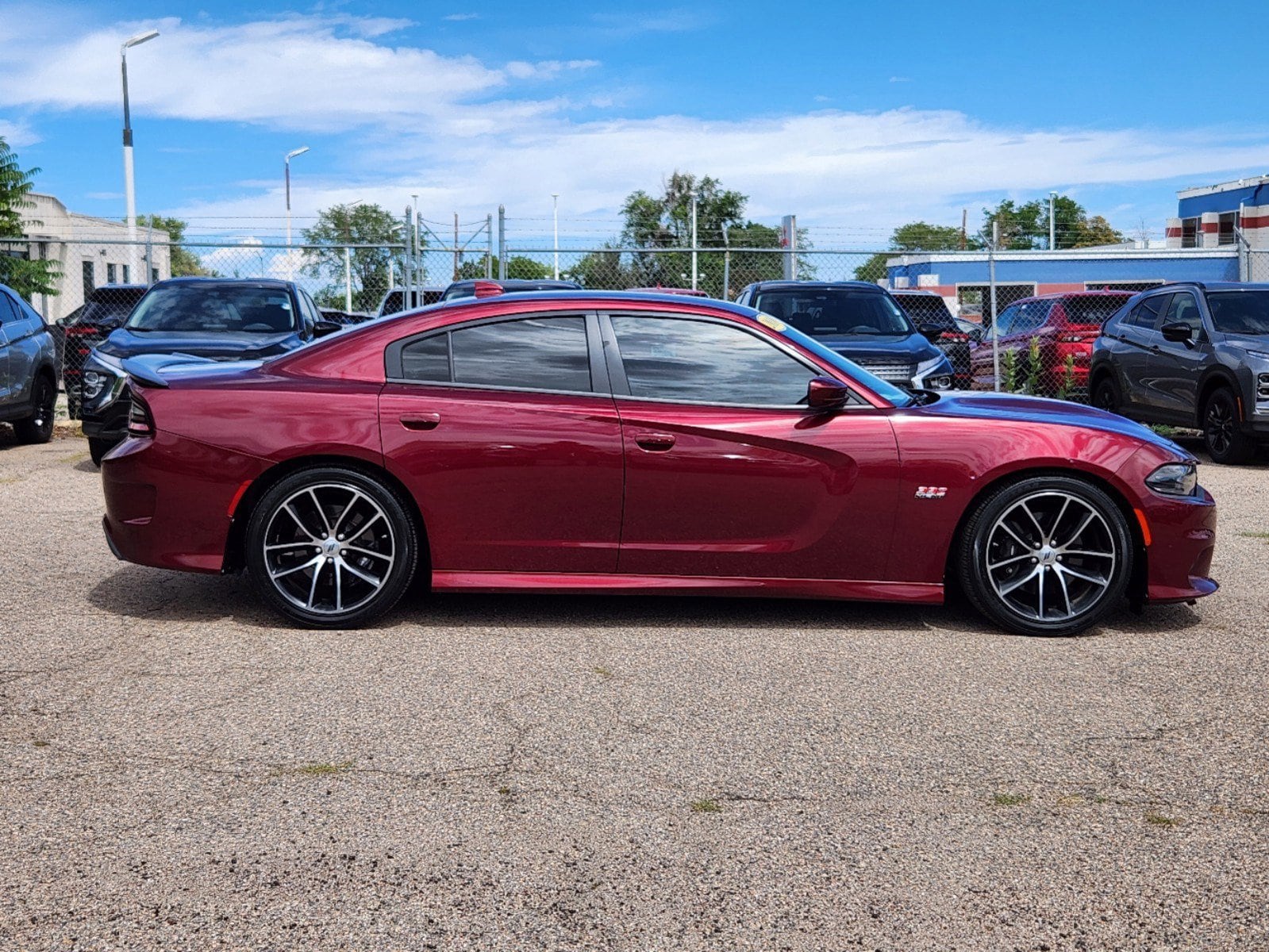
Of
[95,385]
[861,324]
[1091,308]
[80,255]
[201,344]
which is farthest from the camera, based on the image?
[80,255]

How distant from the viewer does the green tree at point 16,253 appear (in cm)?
2116

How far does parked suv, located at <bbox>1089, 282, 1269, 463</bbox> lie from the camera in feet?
40.9

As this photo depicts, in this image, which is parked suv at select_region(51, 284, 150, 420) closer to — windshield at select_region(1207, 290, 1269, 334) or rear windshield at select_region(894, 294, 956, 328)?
rear windshield at select_region(894, 294, 956, 328)

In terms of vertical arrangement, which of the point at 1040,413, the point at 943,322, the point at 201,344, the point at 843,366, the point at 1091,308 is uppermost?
the point at 1091,308

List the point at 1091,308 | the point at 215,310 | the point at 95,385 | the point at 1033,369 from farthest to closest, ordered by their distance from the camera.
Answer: the point at 1091,308, the point at 1033,369, the point at 215,310, the point at 95,385

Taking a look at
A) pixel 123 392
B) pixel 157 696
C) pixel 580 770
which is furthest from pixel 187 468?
pixel 123 392

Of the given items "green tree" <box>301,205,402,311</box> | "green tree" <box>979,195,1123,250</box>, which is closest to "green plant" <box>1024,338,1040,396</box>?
"green tree" <box>301,205,402,311</box>

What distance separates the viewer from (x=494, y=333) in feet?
20.1

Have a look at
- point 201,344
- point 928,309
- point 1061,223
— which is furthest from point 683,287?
point 1061,223

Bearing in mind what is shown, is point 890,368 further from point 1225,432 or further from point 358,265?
point 358,265

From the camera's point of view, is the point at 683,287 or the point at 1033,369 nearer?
the point at 1033,369

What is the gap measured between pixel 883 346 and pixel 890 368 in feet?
1.13

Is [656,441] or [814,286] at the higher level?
[814,286]

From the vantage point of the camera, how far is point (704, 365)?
605 centimetres
